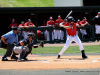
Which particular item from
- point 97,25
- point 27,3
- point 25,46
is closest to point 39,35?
point 97,25

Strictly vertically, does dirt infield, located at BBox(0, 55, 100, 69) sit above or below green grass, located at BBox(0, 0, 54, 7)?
below

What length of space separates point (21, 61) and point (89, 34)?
894cm

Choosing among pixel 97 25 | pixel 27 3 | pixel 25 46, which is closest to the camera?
pixel 25 46

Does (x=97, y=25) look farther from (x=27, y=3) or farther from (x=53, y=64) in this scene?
(x=53, y=64)

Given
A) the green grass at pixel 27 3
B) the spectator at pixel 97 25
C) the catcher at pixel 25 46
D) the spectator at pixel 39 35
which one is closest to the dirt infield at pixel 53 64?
the catcher at pixel 25 46

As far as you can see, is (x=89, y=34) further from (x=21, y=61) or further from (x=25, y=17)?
(x=21, y=61)

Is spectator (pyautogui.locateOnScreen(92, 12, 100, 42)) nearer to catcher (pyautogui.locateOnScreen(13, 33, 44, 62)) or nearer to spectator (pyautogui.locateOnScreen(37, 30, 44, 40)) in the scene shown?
spectator (pyautogui.locateOnScreen(37, 30, 44, 40))

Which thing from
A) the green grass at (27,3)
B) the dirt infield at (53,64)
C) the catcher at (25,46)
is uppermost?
the green grass at (27,3)

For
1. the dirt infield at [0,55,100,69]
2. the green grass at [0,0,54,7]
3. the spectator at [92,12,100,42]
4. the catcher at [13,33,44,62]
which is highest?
the green grass at [0,0,54,7]

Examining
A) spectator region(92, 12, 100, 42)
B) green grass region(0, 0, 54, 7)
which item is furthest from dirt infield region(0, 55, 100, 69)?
green grass region(0, 0, 54, 7)

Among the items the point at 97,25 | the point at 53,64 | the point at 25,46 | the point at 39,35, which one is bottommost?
the point at 53,64

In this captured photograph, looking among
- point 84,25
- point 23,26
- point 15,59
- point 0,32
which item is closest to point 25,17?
point 0,32

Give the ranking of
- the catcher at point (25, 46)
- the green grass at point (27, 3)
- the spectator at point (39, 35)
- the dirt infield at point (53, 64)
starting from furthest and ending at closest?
the green grass at point (27, 3)
the spectator at point (39, 35)
the catcher at point (25, 46)
the dirt infield at point (53, 64)

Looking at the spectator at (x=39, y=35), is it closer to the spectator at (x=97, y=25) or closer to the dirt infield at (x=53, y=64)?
the spectator at (x=97, y=25)
